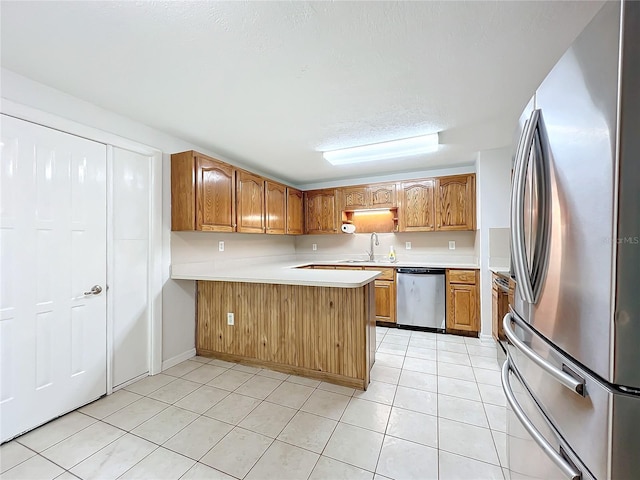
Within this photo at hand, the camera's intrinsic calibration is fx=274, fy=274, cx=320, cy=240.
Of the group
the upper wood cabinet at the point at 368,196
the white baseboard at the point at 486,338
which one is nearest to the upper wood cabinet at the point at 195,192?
the upper wood cabinet at the point at 368,196

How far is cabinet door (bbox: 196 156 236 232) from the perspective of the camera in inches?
109

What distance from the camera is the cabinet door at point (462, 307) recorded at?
357 centimetres

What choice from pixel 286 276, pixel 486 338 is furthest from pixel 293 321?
pixel 486 338

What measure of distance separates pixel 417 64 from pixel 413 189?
260 cm

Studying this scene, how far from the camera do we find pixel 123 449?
1.65m

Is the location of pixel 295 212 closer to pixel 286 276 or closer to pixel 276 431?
pixel 286 276

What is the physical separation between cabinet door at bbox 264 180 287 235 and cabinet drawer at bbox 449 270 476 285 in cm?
254

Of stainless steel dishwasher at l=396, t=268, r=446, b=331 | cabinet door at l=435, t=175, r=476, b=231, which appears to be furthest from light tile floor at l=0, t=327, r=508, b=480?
cabinet door at l=435, t=175, r=476, b=231

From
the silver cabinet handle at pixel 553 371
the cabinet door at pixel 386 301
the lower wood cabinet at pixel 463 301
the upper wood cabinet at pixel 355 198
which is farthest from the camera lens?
the upper wood cabinet at pixel 355 198

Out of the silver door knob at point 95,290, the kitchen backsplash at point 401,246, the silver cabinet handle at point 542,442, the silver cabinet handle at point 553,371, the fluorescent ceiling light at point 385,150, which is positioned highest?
the fluorescent ceiling light at point 385,150

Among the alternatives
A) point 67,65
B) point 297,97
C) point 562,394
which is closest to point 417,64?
point 297,97

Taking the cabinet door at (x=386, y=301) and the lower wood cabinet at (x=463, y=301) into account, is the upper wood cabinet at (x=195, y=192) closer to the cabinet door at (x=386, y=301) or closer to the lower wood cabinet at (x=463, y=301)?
the cabinet door at (x=386, y=301)

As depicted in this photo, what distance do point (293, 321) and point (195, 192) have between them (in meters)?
1.59

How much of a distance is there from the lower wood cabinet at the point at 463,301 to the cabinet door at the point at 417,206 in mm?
810
